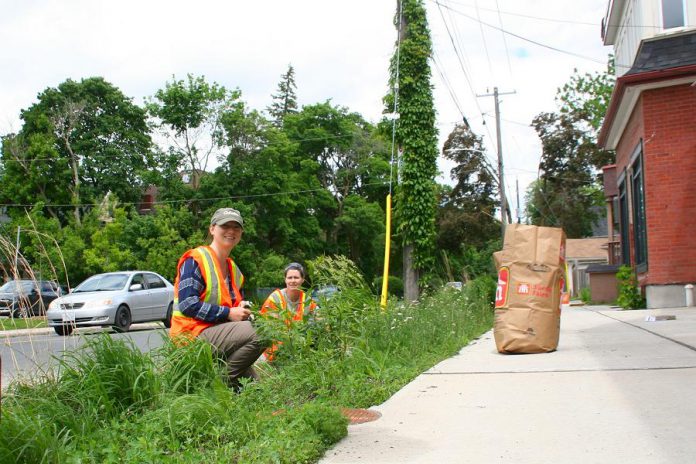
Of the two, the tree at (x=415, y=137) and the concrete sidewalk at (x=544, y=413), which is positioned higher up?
the tree at (x=415, y=137)

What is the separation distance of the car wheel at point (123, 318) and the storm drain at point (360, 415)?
547 inches

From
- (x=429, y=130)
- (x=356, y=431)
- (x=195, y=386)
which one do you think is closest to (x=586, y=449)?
(x=356, y=431)

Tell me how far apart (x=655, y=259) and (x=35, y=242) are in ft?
42.6

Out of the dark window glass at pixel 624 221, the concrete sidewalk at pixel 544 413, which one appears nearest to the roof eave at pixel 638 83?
the dark window glass at pixel 624 221

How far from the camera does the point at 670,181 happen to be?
1522 cm

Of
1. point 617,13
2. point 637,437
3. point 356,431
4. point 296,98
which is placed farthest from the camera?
point 296,98

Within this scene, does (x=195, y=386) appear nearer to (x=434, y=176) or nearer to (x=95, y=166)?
(x=434, y=176)

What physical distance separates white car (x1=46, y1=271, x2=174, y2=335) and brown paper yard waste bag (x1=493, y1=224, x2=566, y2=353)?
10377 mm

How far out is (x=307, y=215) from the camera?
171ft

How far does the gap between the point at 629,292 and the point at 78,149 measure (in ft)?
129

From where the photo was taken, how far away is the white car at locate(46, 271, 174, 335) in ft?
58.1

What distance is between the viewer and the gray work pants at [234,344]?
525 cm

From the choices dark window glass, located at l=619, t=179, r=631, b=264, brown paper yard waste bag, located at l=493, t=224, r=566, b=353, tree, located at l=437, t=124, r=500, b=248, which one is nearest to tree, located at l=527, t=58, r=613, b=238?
tree, located at l=437, t=124, r=500, b=248

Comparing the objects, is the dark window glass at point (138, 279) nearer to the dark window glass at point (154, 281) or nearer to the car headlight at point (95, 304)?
the dark window glass at point (154, 281)
